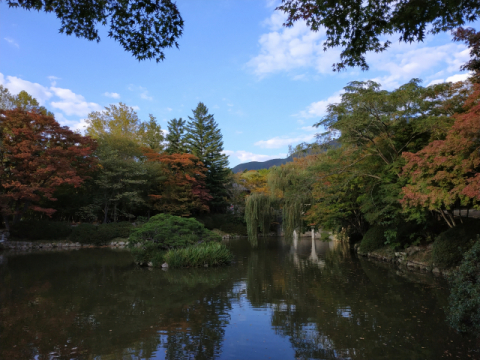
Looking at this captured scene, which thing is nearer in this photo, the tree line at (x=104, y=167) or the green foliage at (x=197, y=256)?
the green foliage at (x=197, y=256)

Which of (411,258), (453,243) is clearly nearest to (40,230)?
(411,258)

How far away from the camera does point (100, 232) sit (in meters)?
19.3

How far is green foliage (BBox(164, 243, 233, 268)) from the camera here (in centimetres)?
1093

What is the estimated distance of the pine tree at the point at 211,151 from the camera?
29.3m

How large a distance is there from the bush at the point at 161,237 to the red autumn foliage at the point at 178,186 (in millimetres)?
11867

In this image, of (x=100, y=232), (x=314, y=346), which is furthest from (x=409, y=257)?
(x=100, y=232)

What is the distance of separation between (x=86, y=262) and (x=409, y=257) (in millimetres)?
11970

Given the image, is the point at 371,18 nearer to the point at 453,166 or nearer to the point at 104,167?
the point at 453,166

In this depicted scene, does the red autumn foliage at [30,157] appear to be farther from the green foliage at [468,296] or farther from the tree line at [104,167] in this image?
the green foliage at [468,296]

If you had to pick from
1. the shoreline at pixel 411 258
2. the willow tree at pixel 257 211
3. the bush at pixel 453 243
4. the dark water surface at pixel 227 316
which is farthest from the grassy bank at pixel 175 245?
the bush at pixel 453 243

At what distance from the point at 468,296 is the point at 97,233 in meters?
19.0

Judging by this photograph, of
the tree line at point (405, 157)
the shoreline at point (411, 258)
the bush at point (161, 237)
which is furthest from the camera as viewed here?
the bush at point (161, 237)

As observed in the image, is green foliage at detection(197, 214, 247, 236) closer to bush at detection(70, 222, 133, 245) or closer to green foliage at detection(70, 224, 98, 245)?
bush at detection(70, 222, 133, 245)

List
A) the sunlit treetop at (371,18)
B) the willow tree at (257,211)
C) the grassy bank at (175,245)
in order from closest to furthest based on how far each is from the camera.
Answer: the sunlit treetop at (371,18) → the grassy bank at (175,245) → the willow tree at (257,211)
